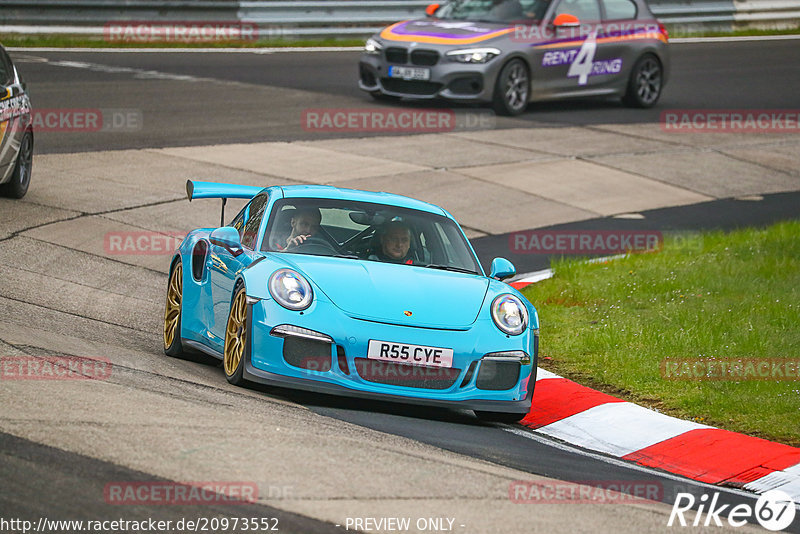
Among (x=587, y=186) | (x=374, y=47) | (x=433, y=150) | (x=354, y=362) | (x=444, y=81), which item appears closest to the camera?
(x=354, y=362)

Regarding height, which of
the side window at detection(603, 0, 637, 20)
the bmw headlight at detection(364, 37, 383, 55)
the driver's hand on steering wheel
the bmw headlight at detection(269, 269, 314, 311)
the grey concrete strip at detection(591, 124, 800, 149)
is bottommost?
the grey concrete strip at detection(591, 124, 800, 149)

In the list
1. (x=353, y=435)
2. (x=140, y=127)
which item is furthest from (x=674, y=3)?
Answer: (x=353, y=435)

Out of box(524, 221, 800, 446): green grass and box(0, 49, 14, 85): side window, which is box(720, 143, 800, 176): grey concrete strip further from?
box(0, 49, 14, 85): side window

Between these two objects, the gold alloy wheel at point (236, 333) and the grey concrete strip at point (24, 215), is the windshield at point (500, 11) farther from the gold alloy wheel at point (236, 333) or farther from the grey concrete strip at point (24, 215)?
the gold alloy wheel at point (236, 333)

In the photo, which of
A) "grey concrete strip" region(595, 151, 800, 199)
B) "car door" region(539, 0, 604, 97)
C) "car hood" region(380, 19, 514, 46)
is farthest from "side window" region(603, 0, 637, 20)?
"grey concrete strip" region(595, 151, 800, 199)

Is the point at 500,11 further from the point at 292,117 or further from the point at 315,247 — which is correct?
the point at 315,247

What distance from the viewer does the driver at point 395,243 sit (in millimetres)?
8102

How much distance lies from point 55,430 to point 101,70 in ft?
55.9

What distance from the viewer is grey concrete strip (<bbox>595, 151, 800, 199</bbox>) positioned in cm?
1712

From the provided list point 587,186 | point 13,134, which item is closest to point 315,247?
point 13,134

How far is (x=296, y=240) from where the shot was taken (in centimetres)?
803

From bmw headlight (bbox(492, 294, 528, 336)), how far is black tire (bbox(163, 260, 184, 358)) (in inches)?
85.6

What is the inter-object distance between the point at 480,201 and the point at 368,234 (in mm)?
6819

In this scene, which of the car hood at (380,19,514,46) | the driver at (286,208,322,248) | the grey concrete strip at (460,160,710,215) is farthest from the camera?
the car hood at (380,19,514,46)
